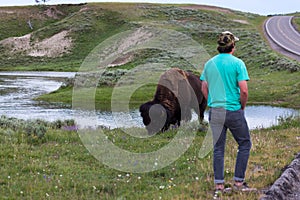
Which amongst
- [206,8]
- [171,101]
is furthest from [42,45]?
[171,101]

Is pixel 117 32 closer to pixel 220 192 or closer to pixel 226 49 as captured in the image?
pixel 226 49

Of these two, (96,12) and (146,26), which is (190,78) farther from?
(96,12)

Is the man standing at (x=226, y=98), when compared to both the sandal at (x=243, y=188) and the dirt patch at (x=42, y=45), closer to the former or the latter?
the sandal at (x=243, y=188)

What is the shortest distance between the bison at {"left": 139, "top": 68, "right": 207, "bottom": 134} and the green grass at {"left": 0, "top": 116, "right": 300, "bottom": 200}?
42.8 inches

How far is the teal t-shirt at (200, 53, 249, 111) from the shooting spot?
6.52 meters

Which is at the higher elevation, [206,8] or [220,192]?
[206,8]

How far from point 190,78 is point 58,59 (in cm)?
5885

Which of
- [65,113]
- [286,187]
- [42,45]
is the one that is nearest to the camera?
[286,187]

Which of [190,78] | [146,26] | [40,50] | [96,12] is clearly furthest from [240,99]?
[96,12]

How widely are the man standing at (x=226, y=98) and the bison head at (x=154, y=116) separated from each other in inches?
215

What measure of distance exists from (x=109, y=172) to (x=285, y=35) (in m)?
56.0

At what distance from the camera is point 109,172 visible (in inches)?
316

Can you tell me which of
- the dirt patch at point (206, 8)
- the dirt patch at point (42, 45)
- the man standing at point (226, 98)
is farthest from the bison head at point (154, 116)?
the dirt patch at point (206, 8)

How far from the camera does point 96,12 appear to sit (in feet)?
295
